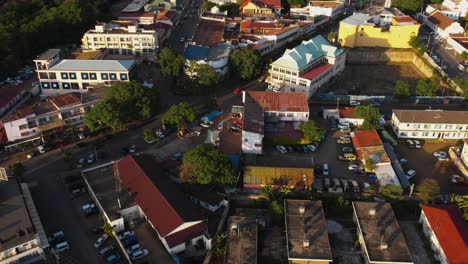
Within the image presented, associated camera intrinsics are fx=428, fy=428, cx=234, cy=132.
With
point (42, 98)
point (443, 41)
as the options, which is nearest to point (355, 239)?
point (42, 98)

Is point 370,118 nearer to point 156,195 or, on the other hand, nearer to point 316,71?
point 316,71

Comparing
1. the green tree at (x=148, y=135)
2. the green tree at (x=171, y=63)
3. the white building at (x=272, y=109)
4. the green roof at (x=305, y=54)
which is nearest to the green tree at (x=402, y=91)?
the green roof at (x=305, y=54)

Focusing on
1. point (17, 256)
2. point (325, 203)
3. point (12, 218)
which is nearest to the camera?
point (17, 256)

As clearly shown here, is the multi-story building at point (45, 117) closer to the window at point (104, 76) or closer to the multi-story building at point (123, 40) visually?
the window at point (104, 76)

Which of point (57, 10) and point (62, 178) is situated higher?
point (57, 10)

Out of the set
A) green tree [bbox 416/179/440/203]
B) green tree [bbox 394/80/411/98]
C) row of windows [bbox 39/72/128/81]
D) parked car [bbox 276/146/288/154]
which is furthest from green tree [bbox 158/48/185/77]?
green tree [bbox 416/179/440/203]

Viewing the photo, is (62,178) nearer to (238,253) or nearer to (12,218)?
(12,218)

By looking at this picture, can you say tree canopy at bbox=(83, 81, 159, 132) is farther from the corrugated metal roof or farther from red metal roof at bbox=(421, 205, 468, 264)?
red metal roof at bbox=(421, 205, 468, 264)
